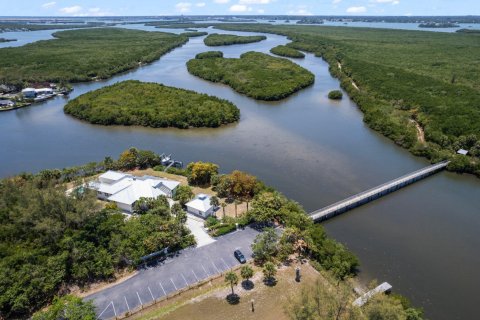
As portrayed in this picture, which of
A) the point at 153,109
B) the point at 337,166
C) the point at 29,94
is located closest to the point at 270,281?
the point at 337,166

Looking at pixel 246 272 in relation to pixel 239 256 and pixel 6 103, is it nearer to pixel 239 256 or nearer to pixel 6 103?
pixel 239 256

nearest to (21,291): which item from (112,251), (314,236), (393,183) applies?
(112,251)

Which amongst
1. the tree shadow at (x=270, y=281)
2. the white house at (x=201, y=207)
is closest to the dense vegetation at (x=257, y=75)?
the white house at (x=201, y=207)

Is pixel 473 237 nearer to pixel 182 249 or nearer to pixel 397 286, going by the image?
pixel 397 286

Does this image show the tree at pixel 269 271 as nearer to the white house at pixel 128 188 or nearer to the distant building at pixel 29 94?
the white house at pixel 128 188

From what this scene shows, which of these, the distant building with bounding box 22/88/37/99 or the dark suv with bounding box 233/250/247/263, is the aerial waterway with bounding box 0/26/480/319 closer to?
the distant building with bounding box 22/88/37/99

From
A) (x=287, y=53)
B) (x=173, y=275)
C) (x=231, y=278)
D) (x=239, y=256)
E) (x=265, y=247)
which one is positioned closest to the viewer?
(x=231, y=278)
